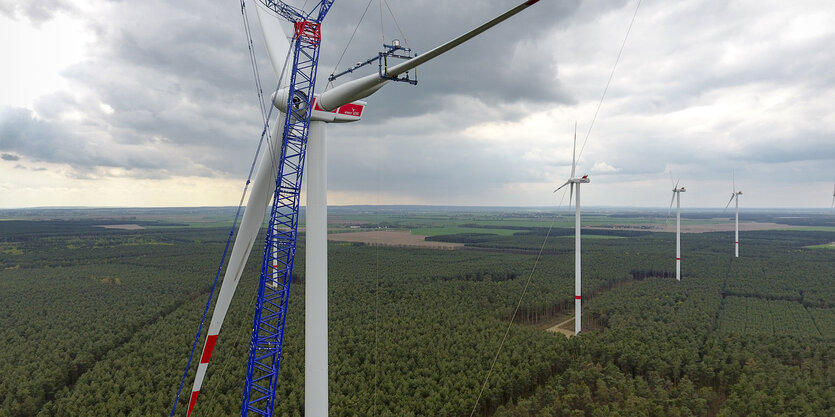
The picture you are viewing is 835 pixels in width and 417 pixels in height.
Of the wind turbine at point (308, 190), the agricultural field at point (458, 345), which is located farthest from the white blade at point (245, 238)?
the agricultural field at point (458, 345)

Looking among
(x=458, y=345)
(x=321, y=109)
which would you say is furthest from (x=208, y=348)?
(x=458, y=345)

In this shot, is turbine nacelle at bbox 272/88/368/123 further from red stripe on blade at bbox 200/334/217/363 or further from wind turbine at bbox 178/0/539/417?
red stripe on blade at bbox 200/334/217/363

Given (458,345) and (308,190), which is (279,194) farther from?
(458,345)

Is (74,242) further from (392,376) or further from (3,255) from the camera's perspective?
(392,376)

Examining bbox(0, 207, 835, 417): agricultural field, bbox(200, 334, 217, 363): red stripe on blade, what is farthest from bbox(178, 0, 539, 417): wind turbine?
bbox(0, 207, 835, 417): agricultural field

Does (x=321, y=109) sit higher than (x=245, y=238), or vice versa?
(x=321, y=109)

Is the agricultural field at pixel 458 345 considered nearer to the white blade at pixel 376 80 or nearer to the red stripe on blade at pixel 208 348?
the red stripe on blade at pixel 208 348
